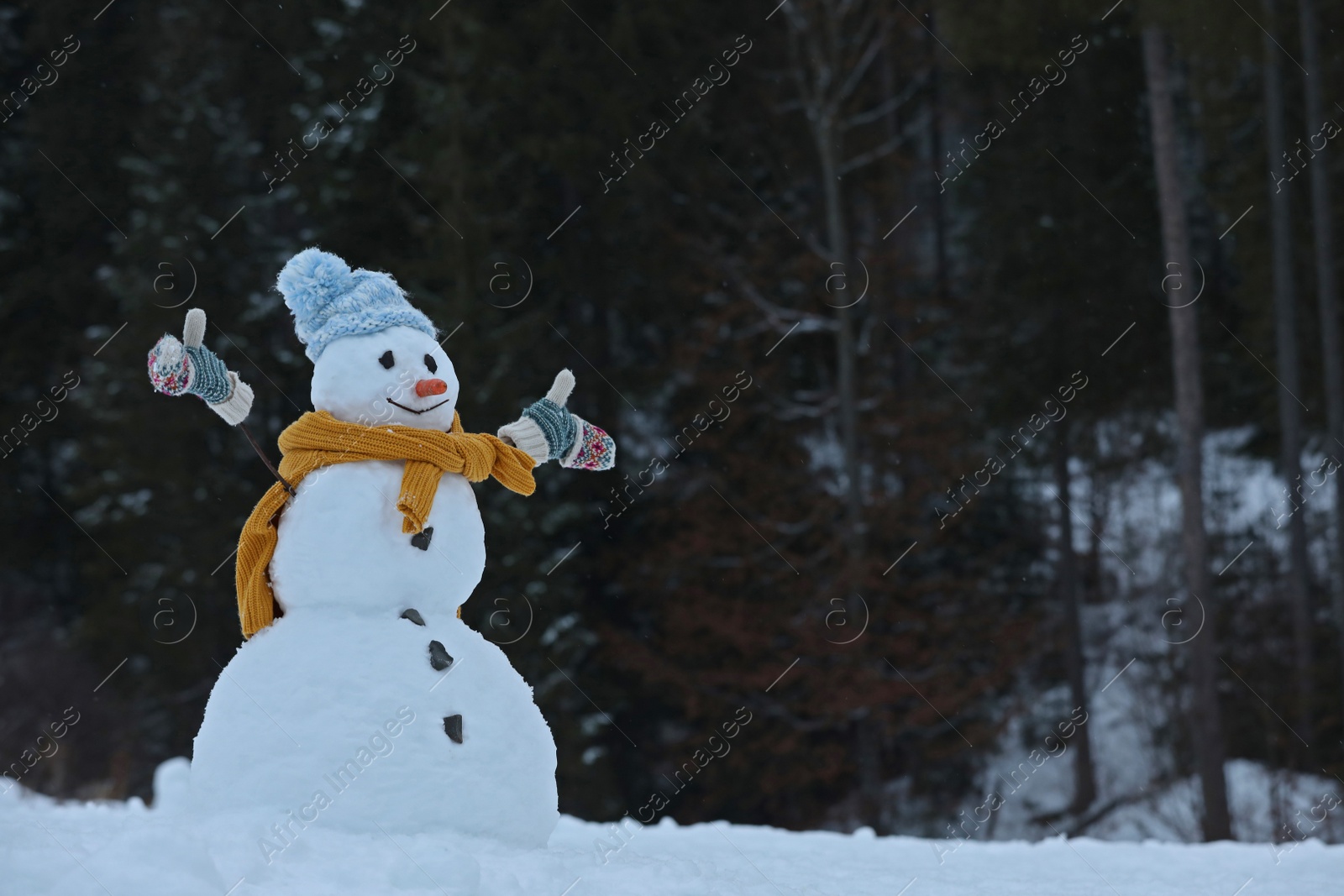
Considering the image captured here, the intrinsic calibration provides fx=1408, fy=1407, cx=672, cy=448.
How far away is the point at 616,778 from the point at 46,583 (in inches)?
294

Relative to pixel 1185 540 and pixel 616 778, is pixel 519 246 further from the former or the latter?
pixel 1185 540

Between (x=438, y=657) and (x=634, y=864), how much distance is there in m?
0.87

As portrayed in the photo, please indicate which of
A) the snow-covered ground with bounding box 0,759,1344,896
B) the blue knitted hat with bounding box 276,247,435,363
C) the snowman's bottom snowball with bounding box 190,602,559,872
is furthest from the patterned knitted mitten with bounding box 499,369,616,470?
the snow-covered ground with bounding box 0,759,1344,896

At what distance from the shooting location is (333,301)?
4766 millimetres

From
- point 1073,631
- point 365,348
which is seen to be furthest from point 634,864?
point 1073,631

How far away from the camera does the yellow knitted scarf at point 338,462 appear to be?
4469 millimetres

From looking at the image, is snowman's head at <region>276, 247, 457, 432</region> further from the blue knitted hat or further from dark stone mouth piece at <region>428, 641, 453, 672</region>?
dark stone mouth piece at <region>428, 641, 453, 672</region>

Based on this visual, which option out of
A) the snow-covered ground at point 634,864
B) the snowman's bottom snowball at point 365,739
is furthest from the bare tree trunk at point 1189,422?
the snowman's bottom snowball at point 365,739

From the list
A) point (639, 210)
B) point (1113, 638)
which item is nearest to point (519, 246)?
point (639, 210)

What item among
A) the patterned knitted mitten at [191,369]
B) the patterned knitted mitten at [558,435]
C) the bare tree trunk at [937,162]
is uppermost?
the bare tree trunk at [937,162]

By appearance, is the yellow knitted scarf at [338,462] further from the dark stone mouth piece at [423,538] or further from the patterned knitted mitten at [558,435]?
the patterned knitted mitten at [558,435]

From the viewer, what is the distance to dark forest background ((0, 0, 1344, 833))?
11.7 metres

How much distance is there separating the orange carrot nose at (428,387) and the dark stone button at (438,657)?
82 cm

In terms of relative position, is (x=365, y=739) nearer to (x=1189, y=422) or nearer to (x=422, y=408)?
(x=422, y=408)
